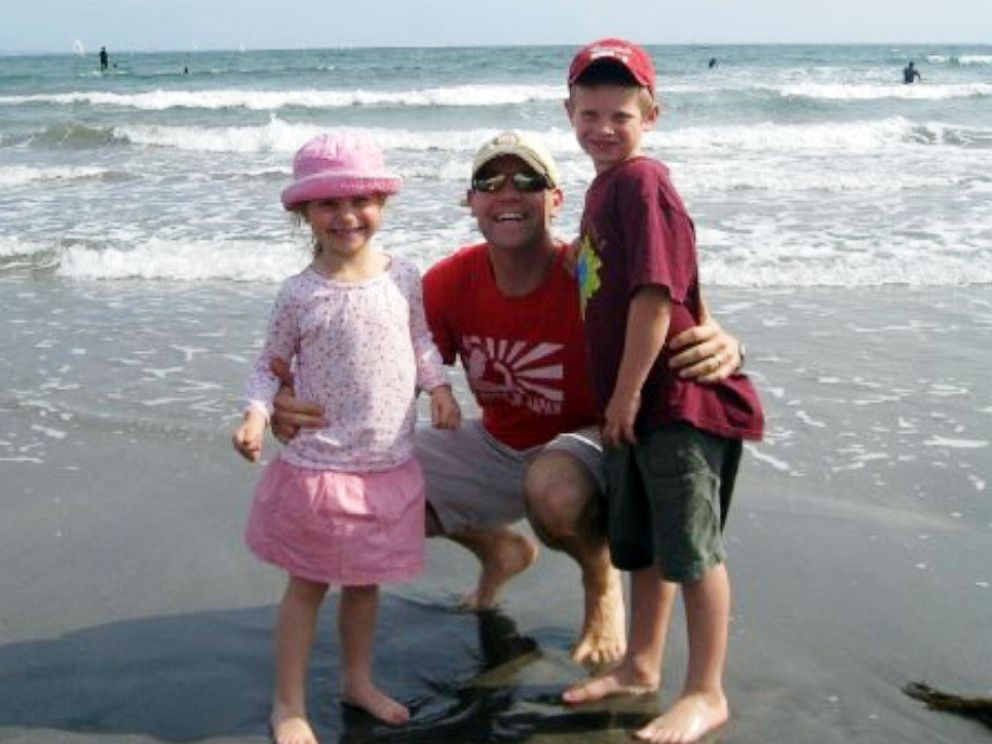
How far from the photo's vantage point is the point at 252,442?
8.87 feet

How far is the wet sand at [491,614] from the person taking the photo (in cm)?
294

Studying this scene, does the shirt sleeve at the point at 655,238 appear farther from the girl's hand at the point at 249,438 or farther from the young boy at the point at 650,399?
the girl's hand at the point at 249,438

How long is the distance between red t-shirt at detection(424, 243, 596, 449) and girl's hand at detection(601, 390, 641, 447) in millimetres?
525

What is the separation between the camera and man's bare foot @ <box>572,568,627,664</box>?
326 cm

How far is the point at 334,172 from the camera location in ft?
9.36

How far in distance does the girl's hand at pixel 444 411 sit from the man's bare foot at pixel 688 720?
890 mm

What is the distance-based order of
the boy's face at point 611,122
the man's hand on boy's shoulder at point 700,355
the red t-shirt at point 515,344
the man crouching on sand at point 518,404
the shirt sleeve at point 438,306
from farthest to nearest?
1. the shirt sleeve at point 438,306
2. the red t-shirt at point 515,344
3. the man crouching on sand at point 518,404
4. the boy's face at point 611,122
5. the man's hand on boy's shoulder at point 700,355

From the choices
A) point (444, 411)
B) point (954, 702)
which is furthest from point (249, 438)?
point (954, 702)

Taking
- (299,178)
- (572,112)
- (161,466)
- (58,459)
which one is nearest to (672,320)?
(572,112)

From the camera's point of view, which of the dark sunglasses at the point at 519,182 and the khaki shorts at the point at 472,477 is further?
the khaki shorts at the point at 472,477

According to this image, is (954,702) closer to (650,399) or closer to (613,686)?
(613,686)

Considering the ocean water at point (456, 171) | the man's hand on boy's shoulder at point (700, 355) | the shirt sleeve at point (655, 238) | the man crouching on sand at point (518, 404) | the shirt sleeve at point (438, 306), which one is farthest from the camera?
the ocean water at point (456, 171)

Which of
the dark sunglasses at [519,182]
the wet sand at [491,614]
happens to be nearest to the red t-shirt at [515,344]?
the dark sunglasses at [519,182]

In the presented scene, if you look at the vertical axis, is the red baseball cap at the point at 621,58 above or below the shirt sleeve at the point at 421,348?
above
